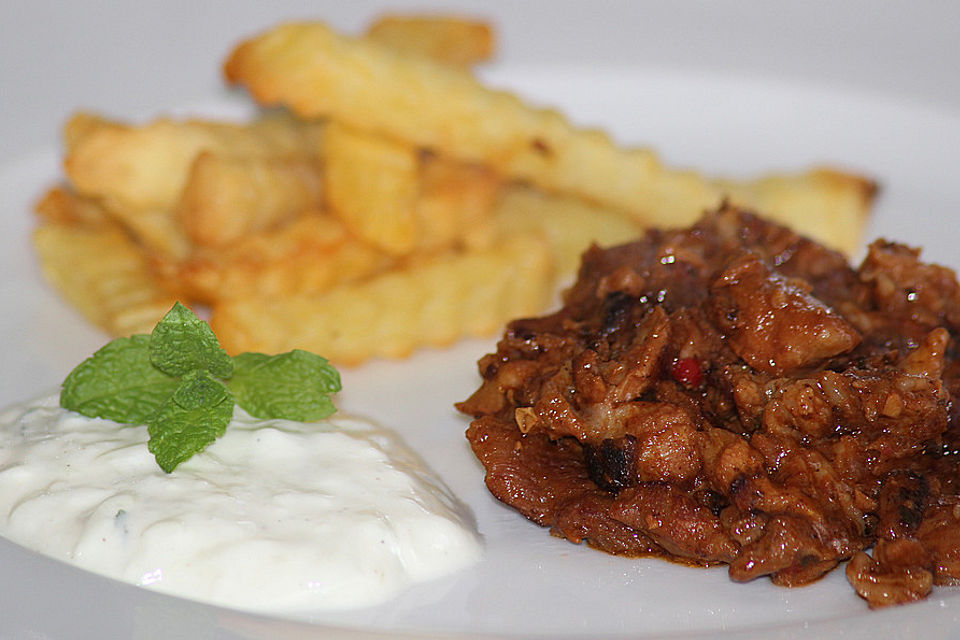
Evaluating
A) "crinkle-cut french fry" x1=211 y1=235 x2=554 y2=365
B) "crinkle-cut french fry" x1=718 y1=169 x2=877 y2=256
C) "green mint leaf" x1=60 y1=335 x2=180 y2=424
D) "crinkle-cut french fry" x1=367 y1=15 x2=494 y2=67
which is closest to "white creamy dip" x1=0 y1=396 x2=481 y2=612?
"green mint leaf" x1=60 y1=335 x2=180 y2=424

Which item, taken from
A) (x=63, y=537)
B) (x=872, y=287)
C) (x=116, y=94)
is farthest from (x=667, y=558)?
(x=116, y=94)

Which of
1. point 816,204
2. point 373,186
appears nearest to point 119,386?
point 373,186

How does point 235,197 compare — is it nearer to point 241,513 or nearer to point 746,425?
point 241,513

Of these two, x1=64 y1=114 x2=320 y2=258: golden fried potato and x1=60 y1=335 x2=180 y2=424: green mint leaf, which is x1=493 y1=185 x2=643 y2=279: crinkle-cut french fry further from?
x1=60 y1=335 x2=180 y2=424: green mint leaf

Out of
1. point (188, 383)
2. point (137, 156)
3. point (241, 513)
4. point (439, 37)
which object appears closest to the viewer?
point (241, 513)

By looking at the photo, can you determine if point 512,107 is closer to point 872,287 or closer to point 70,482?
point 872,287
